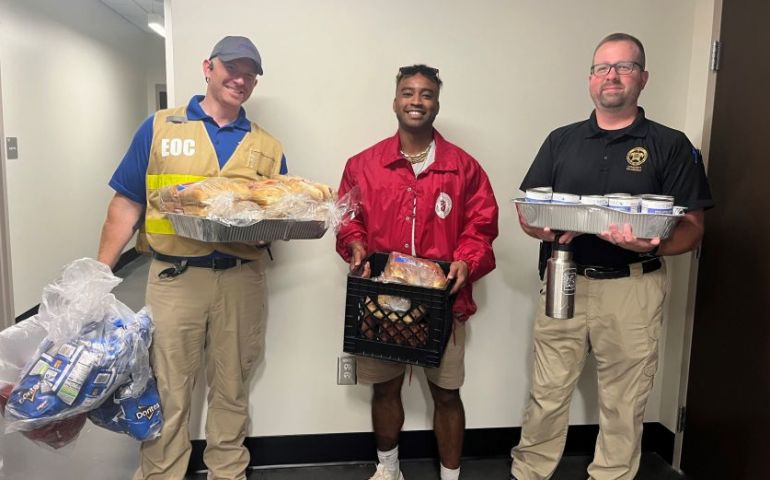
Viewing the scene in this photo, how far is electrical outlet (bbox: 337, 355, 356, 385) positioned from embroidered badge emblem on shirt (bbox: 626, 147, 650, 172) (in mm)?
1346

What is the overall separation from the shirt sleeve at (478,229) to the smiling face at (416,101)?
0.28 m

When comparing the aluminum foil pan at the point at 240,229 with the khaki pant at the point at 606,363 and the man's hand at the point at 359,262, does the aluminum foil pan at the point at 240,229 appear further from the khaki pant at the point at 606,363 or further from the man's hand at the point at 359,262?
the khaki pant at the point at 606,363

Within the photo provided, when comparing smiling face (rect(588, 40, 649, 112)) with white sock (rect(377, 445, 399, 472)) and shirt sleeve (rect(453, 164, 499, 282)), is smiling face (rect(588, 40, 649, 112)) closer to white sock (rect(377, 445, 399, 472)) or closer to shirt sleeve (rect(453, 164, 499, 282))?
shirt sleeve (rect(453, 164, 499, 282))

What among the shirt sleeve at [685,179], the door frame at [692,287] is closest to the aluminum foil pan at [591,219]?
the shirt sleeve at [685,179]

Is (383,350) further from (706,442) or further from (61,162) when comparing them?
(61,162)

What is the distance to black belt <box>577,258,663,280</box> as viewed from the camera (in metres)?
1.88

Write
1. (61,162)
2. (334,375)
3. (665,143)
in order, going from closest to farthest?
(665,143), (334,375), (61,162)

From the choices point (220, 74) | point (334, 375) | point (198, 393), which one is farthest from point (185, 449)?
point (220, 74)

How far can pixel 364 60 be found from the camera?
2197 millimetres

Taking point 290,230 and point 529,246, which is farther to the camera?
point 529,246

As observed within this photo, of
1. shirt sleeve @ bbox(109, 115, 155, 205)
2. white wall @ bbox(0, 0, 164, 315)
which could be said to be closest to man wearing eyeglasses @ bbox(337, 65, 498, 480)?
shirt sleeve @ bbox(109, 115, 155, 205)

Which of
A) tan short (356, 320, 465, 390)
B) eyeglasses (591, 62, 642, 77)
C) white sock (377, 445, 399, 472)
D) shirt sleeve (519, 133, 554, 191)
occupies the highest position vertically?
eyeglasses (591, 62, 642, 77)

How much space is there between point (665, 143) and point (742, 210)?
0.49m

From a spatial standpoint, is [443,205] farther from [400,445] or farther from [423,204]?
[400,445]
